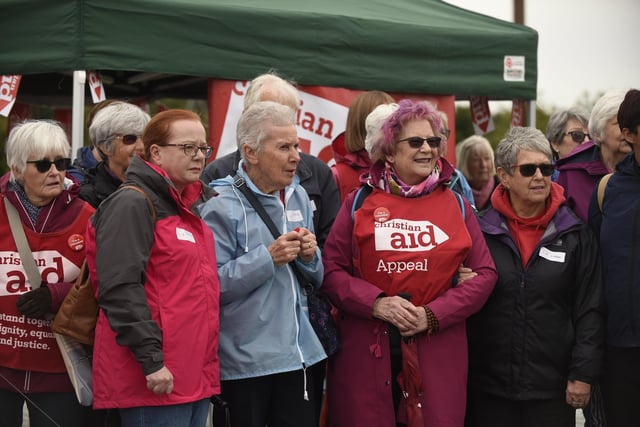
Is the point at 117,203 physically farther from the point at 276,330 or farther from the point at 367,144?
the point at 367,144

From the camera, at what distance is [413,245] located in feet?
12.2

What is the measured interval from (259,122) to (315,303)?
2.68 feet

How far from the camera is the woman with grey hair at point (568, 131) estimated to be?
5434 millimetres

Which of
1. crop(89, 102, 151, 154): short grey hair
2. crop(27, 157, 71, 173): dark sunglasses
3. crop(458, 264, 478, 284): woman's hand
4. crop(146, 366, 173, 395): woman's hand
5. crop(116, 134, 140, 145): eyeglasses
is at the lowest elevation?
crop(146, 366, 173, 395): woman's hand

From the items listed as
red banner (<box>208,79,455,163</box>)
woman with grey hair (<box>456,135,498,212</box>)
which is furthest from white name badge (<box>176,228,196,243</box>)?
woman with grey hair (<box>456,135,498,212</box>)

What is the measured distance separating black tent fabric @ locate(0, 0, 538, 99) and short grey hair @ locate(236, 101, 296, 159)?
1.91 m

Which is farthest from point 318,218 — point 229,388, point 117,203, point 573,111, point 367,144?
point 573,111

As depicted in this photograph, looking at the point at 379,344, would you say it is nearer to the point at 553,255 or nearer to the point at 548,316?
the point at 548,316

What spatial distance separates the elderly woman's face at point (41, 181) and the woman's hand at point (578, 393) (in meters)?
2.30

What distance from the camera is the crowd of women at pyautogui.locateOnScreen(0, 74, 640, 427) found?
3508mm

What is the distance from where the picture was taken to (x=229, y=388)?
3.58 metres

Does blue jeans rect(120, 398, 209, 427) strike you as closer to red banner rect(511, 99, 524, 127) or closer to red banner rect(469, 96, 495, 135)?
red banner rect(511, 99, 524, 127)

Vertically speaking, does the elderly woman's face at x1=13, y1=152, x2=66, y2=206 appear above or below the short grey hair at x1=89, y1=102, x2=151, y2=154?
below

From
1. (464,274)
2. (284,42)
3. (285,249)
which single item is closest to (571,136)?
(284,42)
